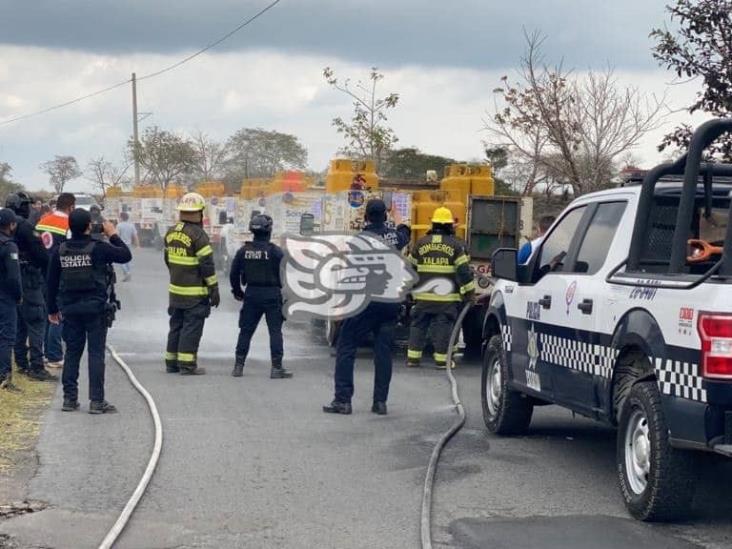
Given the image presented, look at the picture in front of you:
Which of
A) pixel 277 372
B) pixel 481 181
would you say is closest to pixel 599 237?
pixel 277 372

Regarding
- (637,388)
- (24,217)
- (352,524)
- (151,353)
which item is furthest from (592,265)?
(151,353)

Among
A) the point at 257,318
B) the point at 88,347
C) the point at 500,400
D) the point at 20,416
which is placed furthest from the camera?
the point at 257,318

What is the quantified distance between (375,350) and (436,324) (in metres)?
3.59

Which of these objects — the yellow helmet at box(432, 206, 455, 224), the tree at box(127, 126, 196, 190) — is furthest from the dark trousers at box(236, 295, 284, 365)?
the tree at box(127, 126, 196, 190)

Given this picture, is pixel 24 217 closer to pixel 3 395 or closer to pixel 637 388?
pixel 3 395

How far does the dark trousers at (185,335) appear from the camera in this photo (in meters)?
13.4

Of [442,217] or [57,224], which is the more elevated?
[442,217]

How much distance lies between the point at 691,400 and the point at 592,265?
191cm

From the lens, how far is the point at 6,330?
38.0ft

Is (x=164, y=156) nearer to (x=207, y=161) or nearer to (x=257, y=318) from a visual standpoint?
(x=207, y=161)

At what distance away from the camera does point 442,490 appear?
7.82m

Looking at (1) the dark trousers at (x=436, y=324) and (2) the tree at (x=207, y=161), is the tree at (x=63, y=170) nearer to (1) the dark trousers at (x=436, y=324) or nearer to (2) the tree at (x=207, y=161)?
(2) the tree at (x=207, y=161)

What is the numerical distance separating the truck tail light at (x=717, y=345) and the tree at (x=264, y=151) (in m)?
48.0

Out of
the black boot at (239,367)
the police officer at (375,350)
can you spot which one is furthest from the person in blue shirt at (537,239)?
the black boot at (239,367)
